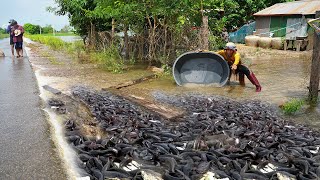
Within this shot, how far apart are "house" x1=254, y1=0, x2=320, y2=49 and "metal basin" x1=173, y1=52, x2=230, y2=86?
13.5 meters

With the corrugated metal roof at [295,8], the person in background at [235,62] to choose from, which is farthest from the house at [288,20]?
the person in background at [235,62]

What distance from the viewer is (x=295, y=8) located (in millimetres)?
26312

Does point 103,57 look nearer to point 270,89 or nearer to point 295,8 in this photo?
point 270,89

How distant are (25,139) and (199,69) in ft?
23.8

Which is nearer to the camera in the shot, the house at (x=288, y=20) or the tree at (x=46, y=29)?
the house at (x=288, y=20)

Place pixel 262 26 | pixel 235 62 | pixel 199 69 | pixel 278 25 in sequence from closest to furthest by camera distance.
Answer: pixel 235 62
pixel 199 69
pixel 278 25
pixel 262 26

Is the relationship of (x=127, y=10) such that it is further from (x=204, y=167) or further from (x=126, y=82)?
(x=204, y=167)

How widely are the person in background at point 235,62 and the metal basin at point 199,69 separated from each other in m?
0.40

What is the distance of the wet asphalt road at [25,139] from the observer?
14.1 feet

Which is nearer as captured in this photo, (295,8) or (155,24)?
(155,24)

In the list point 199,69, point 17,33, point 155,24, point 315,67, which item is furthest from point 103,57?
point 315,67

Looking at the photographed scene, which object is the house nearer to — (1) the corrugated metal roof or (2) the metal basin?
(1) the corrugated metal roof

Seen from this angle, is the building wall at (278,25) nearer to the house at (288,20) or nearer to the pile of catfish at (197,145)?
the house at (288,20)

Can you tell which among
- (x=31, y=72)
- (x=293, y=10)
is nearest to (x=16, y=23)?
(x=31, y=72)
